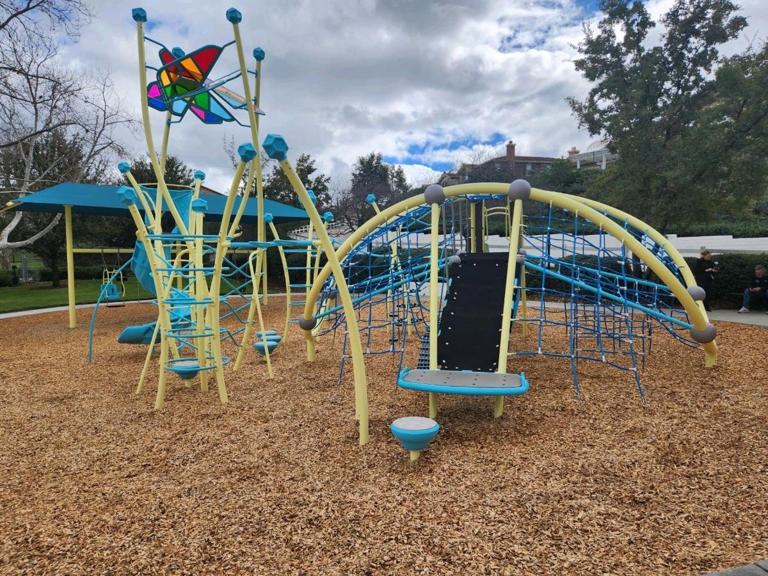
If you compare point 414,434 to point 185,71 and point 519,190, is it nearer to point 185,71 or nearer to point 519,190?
point 519,190

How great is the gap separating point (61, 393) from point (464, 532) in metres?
5.21

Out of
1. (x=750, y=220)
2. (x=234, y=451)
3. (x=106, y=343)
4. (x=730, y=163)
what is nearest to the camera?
(x=234, y=451)

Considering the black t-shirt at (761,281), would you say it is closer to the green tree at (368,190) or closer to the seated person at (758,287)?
the seated person at (758,287)

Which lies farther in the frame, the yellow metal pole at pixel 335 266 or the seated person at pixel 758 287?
the seated person at pixel 758 287

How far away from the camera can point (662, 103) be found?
1252 cm

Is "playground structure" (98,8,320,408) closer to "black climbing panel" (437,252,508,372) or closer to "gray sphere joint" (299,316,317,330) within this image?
"gray sphere joint" (299,316,317,330)

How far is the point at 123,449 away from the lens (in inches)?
149

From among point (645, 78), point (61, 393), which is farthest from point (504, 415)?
point (645, 78)

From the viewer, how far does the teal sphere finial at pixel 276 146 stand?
2867 millimetres

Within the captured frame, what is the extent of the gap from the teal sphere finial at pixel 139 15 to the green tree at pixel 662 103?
1129 centimetres

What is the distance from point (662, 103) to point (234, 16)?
12485 millimetres

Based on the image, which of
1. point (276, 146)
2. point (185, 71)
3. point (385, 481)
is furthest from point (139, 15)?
point (385, 481)

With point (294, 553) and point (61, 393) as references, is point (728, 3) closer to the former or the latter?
point (294, 553)

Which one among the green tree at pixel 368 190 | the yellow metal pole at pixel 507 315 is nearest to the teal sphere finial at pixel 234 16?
the yellow metal pole at pixel 507 315
